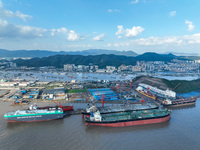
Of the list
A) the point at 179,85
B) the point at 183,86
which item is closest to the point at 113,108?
the point at 179,85

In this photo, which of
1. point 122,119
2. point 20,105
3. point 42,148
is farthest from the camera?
point 20,105

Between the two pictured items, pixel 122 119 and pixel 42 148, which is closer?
pixel 42 148

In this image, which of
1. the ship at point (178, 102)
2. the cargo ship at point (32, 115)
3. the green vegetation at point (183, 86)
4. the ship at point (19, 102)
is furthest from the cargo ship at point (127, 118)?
the green vegetation at point (183, 86)

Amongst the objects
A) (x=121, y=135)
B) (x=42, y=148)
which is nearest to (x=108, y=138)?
(x=121, y=135)

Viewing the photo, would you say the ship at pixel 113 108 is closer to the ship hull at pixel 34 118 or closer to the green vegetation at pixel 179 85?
the ship hull at pixel 34 118

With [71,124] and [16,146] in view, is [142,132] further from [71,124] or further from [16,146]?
[16,146]

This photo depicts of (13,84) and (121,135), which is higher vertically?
(13,84)

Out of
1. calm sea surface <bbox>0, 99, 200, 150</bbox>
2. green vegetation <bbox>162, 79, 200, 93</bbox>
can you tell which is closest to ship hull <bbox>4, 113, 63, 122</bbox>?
calm sea surface <bbox>0, 99, 200, 150</bbox>

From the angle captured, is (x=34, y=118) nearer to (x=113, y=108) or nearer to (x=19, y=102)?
(x=19, y=102)
